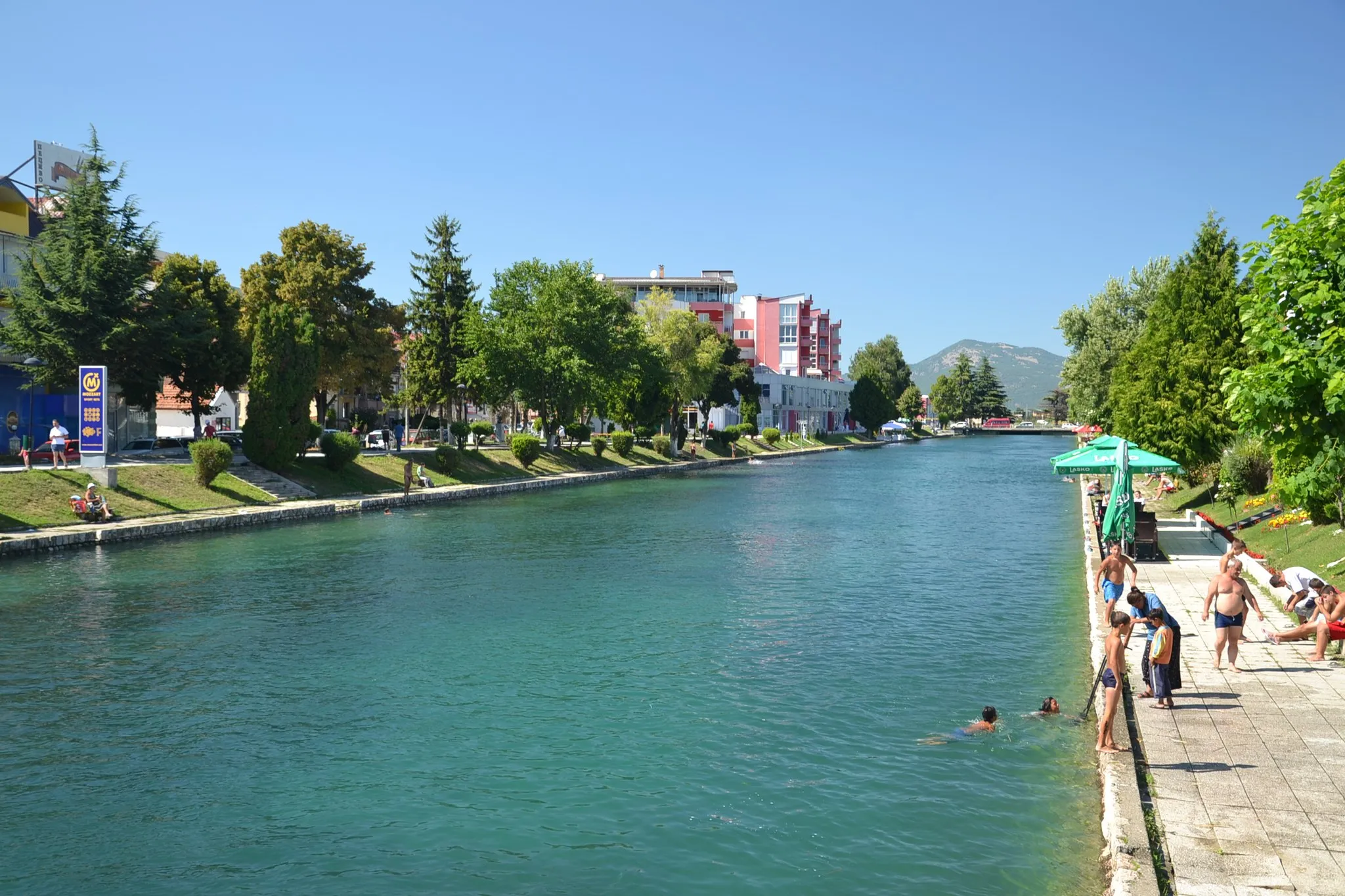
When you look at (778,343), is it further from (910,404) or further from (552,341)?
(552,341)

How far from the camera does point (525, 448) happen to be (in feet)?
213

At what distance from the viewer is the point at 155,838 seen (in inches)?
422

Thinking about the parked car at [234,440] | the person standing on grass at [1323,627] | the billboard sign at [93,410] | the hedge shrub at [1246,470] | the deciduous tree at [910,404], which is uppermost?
the deciduous tree at [910,404]

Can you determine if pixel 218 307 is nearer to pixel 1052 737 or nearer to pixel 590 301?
pixel 590 301

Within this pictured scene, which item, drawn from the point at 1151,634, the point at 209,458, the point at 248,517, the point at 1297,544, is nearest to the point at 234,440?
the point at 209,458

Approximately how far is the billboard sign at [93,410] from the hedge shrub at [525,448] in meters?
28.9

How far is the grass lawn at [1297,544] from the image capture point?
20.8 metres

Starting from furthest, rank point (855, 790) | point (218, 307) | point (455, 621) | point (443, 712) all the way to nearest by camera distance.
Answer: point (218, 307) → point (455, 621) → point (443, 712) → point (855, 790)

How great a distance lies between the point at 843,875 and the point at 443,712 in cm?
720

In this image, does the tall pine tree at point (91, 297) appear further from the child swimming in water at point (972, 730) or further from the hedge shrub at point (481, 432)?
the child swimming in water at point (972, 730)

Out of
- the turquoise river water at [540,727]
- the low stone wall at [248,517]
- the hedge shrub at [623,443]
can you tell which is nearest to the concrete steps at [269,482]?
the low stone wall at [248,517]

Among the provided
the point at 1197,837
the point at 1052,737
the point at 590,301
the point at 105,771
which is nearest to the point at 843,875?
the point at 1197,837

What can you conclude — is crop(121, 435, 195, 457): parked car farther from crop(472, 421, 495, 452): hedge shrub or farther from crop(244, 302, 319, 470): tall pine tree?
crop(472, 421, 495, 452): hedge shrub

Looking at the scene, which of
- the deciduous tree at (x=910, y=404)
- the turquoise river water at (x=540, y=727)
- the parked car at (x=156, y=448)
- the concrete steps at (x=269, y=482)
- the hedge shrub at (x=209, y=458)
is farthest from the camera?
the deciduous tree at (x=910, y=404)
